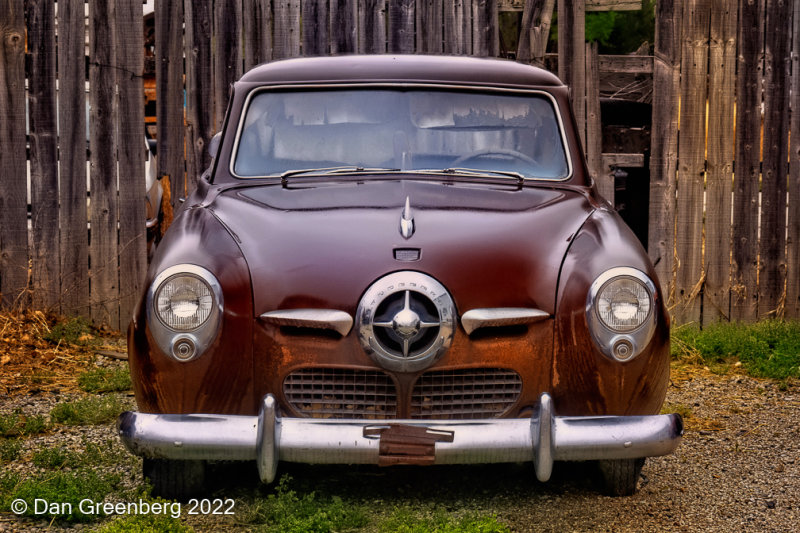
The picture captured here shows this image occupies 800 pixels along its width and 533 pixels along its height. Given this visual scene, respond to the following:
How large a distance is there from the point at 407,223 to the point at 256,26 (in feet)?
11.8

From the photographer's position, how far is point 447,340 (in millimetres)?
3219

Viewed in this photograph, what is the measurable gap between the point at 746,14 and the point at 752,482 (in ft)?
12.4

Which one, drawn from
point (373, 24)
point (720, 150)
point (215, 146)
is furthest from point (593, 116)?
point (215, 146)

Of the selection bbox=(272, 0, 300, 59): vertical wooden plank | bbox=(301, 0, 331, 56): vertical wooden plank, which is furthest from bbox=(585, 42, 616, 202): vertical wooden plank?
bbox=(272, 0, 300, 59): vertical wooden plank

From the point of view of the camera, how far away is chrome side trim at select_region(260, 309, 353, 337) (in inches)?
126

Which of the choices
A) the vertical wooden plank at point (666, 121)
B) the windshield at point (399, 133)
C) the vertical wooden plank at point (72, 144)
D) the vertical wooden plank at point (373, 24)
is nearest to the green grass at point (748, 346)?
the vertical wooden plank at point (666, 121)

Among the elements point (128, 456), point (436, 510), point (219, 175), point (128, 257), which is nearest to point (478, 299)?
point (436, 510)

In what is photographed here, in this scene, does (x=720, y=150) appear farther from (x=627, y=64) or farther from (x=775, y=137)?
(x=627, y=64)

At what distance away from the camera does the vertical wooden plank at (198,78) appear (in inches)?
257

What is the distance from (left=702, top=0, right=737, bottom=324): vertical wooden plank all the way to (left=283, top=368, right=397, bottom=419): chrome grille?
3.95 meters

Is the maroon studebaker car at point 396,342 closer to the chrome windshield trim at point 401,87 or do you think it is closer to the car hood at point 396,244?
the car hood at point 396,244

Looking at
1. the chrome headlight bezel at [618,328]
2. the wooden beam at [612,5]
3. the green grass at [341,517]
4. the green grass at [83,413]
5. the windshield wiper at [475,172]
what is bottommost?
the green grass at [83,413]

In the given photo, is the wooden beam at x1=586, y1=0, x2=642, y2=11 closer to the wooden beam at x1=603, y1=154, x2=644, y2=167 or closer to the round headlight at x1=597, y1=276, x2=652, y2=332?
the wooden beam at x1=603, y1=154, x2=644, y2=167

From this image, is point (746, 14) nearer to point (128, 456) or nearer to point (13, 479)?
point (128, 456)
